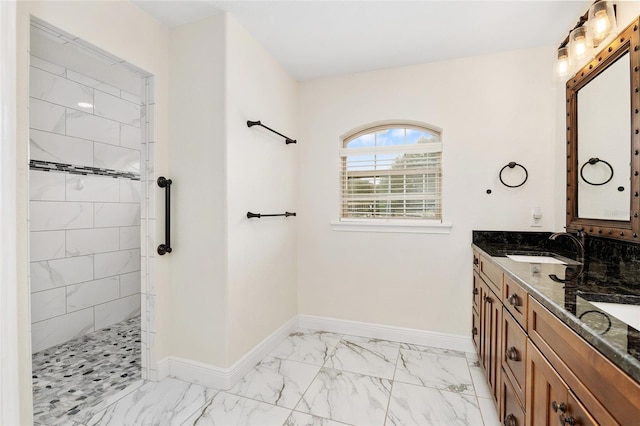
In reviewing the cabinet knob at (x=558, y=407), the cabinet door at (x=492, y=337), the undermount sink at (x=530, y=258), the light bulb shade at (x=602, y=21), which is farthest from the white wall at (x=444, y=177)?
the cabinet knob at (x=558, y=407)

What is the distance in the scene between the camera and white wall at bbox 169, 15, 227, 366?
199cm

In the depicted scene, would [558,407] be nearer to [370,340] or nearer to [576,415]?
[576,415]

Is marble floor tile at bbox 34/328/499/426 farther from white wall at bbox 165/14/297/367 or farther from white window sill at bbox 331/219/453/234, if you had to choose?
white window sill at bbox 331/219/453/234

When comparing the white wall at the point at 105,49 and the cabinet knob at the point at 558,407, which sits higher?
the white wall at the point at 105,49

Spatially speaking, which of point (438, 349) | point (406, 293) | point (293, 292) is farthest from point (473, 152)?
point (293, 292)

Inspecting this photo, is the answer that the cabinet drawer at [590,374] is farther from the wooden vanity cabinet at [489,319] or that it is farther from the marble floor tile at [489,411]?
the marble floor tile at [489,411]

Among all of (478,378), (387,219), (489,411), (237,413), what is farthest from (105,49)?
(478,378)

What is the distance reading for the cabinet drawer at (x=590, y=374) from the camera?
62 cm

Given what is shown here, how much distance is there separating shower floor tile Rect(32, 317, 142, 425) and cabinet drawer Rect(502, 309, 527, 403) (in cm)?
216

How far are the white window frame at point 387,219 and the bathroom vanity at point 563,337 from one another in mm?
595

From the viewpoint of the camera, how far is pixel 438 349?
8.34ft

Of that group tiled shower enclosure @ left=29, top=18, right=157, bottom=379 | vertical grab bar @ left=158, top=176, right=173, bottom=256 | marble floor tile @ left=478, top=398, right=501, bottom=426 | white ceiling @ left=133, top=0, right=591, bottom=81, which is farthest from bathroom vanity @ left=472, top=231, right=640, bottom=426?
tiled shower enclosure @ left=29, top=18, right=157, bottom=379

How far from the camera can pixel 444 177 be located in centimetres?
257

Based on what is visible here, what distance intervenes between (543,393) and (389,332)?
5.74 feet
